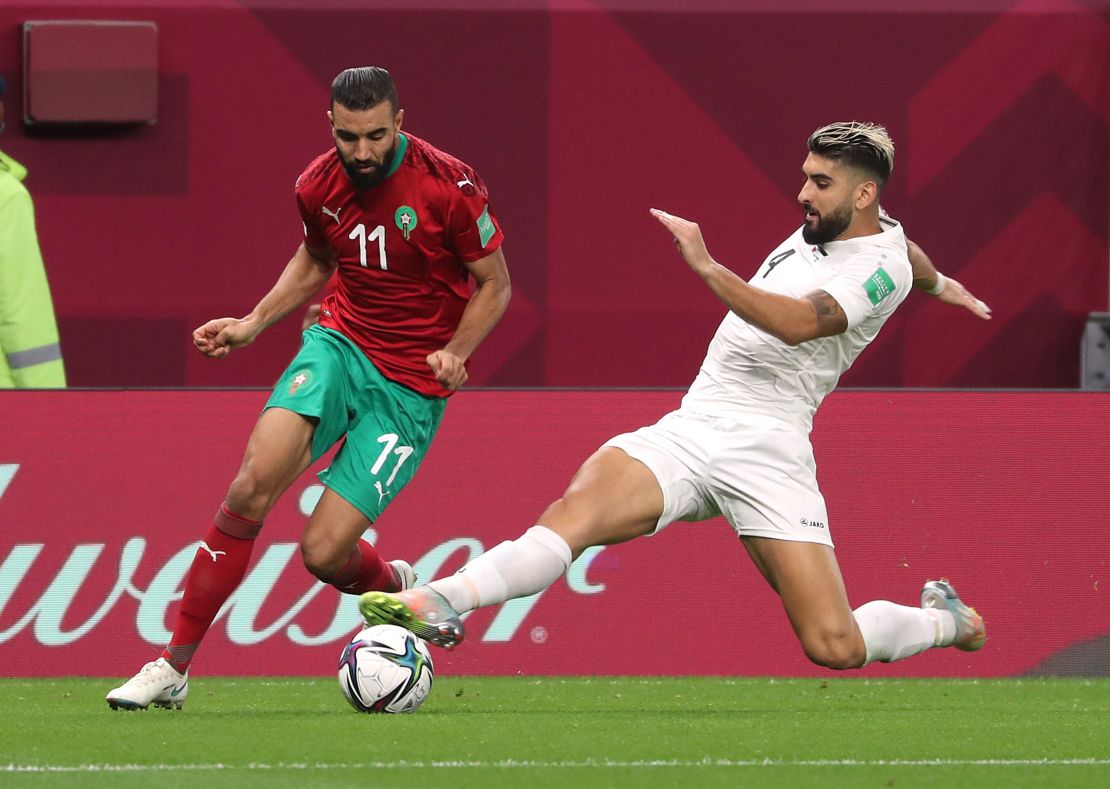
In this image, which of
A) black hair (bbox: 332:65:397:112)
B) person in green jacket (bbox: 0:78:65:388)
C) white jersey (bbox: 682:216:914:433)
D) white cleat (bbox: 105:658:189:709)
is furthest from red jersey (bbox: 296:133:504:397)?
person in green jacket (bbox: 0:78:65:388)

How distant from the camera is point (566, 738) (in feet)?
19.5

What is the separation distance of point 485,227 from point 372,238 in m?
0.37

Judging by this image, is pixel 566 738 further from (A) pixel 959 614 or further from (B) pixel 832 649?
(A) pixel 959 614

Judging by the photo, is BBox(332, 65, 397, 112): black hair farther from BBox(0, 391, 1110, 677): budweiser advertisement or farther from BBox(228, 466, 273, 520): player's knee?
BBox(0, 391, 1110, 677): budweiser advertisement

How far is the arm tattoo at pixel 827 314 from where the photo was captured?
615 centimetres

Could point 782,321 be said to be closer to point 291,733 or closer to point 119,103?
point 291,733

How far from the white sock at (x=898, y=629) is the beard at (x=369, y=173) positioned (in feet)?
6.75

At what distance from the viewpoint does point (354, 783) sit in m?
4.95

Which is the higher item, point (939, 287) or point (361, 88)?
point (361, 88)

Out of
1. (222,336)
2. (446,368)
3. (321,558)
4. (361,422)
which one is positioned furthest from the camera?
(361,422)

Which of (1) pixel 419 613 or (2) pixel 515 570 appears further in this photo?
(2) pixel 515 570

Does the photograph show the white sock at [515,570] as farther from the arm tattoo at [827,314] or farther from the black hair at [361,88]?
the black hair at [361,88]

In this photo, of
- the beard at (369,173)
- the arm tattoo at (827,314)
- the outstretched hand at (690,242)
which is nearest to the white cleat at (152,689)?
the beard at (369,173)

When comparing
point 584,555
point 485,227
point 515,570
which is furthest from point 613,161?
point 515,570
